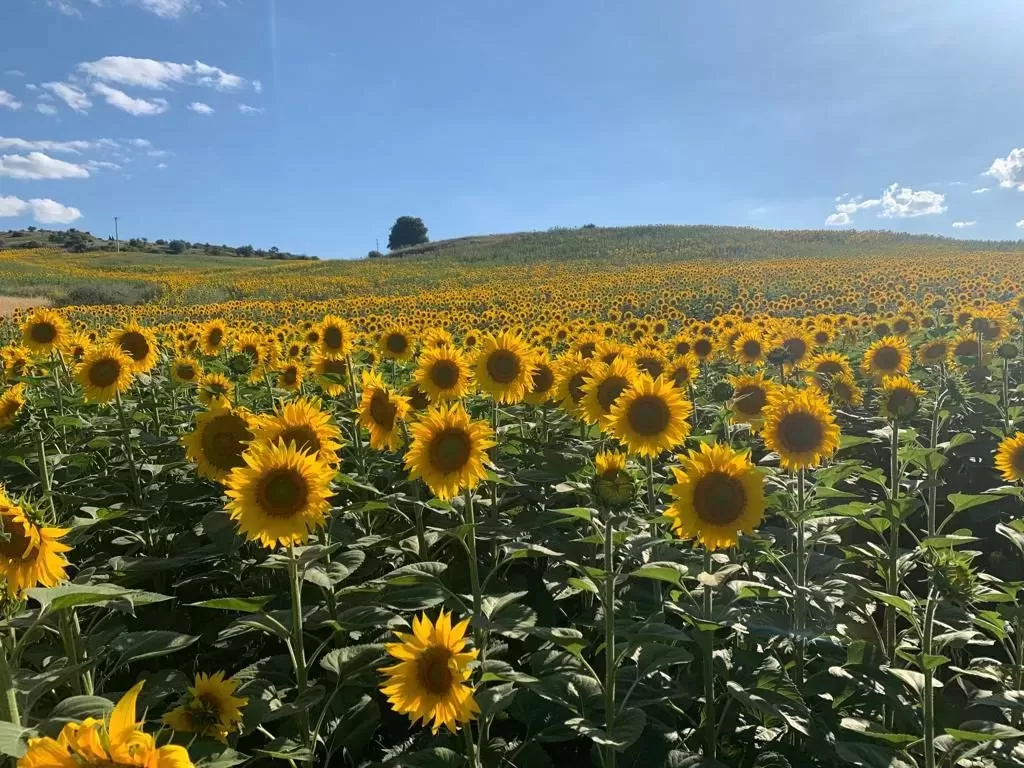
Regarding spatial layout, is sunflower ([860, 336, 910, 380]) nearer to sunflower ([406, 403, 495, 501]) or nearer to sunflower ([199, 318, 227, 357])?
sunflower ([406, 403, 495, 501])

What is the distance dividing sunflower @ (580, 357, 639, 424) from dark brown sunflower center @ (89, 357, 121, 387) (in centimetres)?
333

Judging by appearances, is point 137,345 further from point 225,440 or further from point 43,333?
point 225,440

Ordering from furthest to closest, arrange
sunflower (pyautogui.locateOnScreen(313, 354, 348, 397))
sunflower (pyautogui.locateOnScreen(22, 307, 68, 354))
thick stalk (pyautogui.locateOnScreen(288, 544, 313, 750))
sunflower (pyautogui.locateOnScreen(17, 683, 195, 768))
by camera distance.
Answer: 1. sunflower (pyautogui.locateOnScreen(22, 307, 68, 354))
2. sunflower (pyautogui.locateOnScreen(313, 354, 348, 397))
3. thick stalk (pyautogui.locateOnScreen(288, 544, 313, 750))
4. sunflower (pyautogui.locateOnScreen(17, 683, 195, 768))

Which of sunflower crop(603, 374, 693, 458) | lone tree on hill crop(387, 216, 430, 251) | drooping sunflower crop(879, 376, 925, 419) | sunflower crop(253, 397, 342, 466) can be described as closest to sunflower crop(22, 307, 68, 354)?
sunflower crop(253, 397, 342, 466)

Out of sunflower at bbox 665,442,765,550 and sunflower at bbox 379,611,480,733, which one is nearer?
sunflower at bbox 379,611,480,733

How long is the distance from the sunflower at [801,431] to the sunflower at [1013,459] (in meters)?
1.31

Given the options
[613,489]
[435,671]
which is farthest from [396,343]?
[435,671]

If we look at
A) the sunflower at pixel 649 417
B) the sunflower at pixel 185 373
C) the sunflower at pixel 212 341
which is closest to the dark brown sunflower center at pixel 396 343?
the sunflower at pixel 185 373

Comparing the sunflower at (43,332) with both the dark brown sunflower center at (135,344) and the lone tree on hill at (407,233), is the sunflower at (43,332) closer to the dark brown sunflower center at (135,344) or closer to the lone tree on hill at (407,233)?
the dark brown sunflower center at (135,344)

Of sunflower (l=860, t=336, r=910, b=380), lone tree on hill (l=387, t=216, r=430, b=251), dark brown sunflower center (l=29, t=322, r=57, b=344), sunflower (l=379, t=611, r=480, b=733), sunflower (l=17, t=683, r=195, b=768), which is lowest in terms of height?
sunflower (l=379, t=611, r=480, b=733)

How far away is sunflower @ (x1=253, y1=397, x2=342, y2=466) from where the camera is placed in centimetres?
263

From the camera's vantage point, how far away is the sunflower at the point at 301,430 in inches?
103

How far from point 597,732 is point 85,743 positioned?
1410mm

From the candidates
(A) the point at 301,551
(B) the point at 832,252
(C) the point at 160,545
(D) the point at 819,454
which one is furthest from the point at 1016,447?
(B) the point at 832,252
